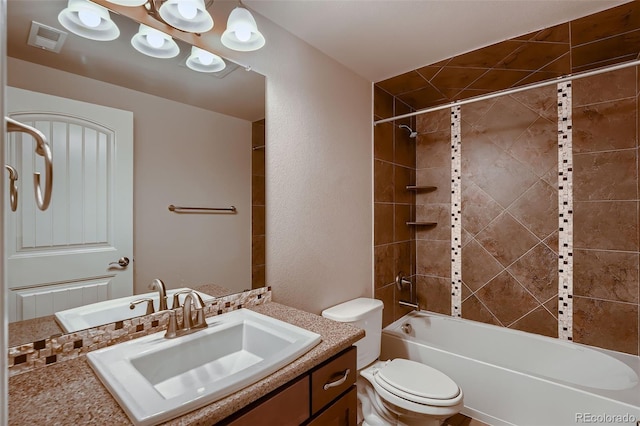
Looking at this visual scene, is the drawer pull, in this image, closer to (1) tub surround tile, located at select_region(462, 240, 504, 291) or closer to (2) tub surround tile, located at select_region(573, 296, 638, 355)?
(1) tub surround tile, located at select_region(462, 240, 504, 291)

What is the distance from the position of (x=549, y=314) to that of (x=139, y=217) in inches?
109

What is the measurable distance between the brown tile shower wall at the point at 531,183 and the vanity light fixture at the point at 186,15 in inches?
60.1

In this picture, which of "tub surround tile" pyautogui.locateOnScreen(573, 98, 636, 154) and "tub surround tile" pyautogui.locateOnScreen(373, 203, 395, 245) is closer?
"tub surround tile" pyautogui.locateOnScreen(573, 98, 636, 154)

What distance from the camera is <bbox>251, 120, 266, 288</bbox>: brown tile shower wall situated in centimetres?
157

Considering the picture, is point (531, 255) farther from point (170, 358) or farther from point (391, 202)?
point (170, 358)

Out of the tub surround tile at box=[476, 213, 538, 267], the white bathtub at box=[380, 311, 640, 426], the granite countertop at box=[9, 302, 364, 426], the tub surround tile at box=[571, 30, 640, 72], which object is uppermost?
the tub surround tile at box=[571, 30, 640, 72]

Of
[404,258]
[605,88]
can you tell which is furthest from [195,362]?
[605,88]

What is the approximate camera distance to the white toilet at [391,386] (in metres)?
1.51

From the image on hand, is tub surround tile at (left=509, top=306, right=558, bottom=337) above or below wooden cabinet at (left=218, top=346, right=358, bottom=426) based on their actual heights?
below

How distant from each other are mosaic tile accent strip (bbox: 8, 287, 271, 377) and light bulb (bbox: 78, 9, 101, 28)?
1.07 meters

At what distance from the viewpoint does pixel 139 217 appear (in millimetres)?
1199

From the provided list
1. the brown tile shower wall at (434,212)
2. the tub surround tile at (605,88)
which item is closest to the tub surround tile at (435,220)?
the brown tile shower wall at (434,212)

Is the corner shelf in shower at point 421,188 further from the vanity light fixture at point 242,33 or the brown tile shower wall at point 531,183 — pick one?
the vanity light fixture at point 242,33

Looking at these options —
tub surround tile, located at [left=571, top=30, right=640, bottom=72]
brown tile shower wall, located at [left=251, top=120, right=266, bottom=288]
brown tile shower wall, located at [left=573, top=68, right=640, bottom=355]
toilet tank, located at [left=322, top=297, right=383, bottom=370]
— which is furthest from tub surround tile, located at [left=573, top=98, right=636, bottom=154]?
brown tile shower wall, located at [left=251, top=120, right=266, bottom=288]
